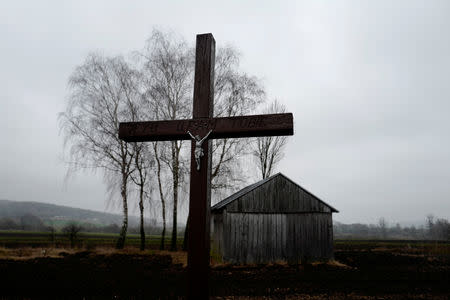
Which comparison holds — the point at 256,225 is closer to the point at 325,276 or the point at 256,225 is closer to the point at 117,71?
the point at 325,276

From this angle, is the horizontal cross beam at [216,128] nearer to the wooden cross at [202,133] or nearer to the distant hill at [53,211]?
the wooden cross at [202,133]

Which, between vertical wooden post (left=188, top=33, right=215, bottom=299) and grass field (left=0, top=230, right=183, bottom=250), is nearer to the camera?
vertical wooden post (left=188, top=33, right=215, bottom=299)

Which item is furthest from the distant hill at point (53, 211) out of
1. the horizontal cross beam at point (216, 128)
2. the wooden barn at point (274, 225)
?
the horizontal cross beam at point (216, 128)

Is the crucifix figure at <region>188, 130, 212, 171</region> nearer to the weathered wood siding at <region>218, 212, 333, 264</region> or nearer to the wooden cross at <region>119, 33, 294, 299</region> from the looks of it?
the wooden cross at <region>119, 33, 294, 299</region>

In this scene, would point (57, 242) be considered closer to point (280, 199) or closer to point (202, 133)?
point (280, 199)

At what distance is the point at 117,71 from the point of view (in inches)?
887

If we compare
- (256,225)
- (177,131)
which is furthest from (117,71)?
(177,131)

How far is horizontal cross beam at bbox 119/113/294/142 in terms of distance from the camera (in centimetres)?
382

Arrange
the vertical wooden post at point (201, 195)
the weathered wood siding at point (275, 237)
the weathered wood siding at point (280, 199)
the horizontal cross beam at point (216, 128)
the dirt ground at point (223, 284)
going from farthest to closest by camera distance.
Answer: the weathered wood siding at point (280, 199) < the weathered wood siding at point (275, 237) < the dirt ground at point (223, 284) < the horizontal cross beam at point (216, 128) < the vertical wooden post at point (201, 195)

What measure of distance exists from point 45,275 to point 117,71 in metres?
14.5

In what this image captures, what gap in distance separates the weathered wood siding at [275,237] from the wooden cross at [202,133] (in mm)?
13772

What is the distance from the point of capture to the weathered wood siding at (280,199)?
18125 millimetres

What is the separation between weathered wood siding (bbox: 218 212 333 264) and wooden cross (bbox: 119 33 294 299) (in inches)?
542

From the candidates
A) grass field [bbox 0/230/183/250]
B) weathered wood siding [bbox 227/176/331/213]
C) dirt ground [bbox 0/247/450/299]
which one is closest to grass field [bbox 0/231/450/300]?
dirt ground [bbox 0/247/450/299]
